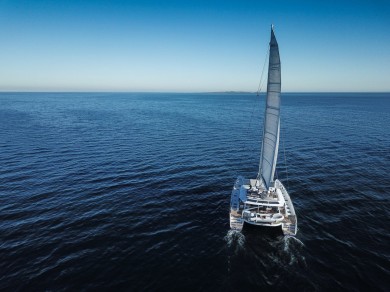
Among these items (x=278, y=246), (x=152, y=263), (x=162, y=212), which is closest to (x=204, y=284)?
(x=152, y=263)

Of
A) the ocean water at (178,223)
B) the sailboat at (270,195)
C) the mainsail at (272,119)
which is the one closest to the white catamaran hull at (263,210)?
the sailboat at (270,195)

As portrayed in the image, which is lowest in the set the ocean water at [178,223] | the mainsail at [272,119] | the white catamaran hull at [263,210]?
the ocean water at [178,223]

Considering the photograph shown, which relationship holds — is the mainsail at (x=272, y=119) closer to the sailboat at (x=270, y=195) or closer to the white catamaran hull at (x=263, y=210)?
the sailboat at (x=270, y=195)

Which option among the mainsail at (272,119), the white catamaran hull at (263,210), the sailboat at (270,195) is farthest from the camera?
the mainsail at (272,119)

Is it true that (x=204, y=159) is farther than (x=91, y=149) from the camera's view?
No

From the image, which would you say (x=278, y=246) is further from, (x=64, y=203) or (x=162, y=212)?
(x=64, y=203)

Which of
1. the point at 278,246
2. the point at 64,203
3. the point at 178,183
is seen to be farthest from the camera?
the point at 178,183

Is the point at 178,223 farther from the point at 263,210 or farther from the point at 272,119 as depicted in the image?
the point at 272,119
